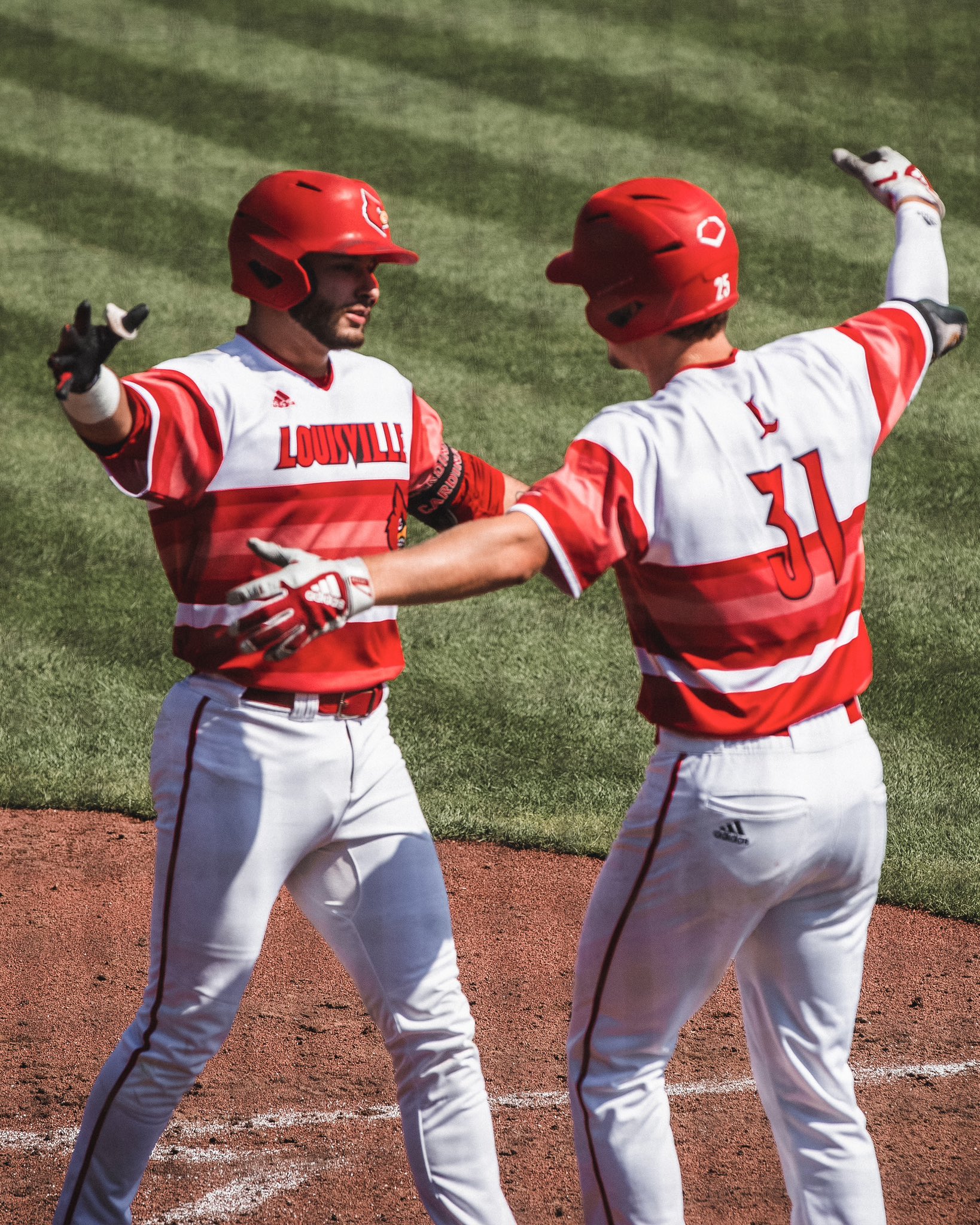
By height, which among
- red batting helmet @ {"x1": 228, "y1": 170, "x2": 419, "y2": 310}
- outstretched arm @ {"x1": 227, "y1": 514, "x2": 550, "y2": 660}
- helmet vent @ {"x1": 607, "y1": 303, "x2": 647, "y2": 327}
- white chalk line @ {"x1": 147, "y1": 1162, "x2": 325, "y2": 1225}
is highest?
helmet vent @ {"x1": 607, "y1": 303, "x2": 647, "y2": 327}

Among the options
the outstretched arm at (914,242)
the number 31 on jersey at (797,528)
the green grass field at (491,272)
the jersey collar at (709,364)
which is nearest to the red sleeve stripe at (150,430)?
the jersey collar at (709,364)

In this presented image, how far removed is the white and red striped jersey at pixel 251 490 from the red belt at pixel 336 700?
0.06 ft

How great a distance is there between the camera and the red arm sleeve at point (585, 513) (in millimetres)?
2180

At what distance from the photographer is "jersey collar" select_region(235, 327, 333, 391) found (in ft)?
9.16

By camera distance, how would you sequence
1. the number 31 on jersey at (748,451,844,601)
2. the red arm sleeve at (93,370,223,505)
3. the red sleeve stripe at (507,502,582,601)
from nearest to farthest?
the red sleeve stripe at (507,502,582,601), the number 31 on jersey at (748,451,844,601), the red arm sleeve at (93,370,223,505)

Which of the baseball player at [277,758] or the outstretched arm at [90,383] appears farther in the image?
the baseball player at [277,758]

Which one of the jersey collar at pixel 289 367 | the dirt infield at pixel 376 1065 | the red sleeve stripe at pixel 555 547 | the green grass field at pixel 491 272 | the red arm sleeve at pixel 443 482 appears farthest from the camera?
the green grass field at pixel 491 272

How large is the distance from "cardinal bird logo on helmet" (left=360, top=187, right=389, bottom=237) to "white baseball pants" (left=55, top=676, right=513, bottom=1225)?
938 mm

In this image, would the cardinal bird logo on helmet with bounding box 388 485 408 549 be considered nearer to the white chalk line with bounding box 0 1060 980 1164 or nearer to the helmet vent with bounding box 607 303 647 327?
the helmet vent with bounding box 607 303 647 327

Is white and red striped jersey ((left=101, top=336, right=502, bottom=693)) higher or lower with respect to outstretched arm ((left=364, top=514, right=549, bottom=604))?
lower

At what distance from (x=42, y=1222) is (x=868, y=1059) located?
6.53ft

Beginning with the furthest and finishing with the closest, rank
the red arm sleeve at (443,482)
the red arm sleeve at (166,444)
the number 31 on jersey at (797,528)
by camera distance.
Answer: the red arm sleeve at (443,482), the red arm sleeve at (166,444), the number 31 on jersey at (797,528)

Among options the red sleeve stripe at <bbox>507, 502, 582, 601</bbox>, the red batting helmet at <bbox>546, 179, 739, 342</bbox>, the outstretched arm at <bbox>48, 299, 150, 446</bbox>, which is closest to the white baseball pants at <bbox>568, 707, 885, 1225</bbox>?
the red sleeve stripe at <bbox>507, 502, 582, 601</bbox>

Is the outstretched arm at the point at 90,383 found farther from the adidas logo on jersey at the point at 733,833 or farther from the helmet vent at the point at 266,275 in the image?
the adidas logo on jersey at the point at 733,833
